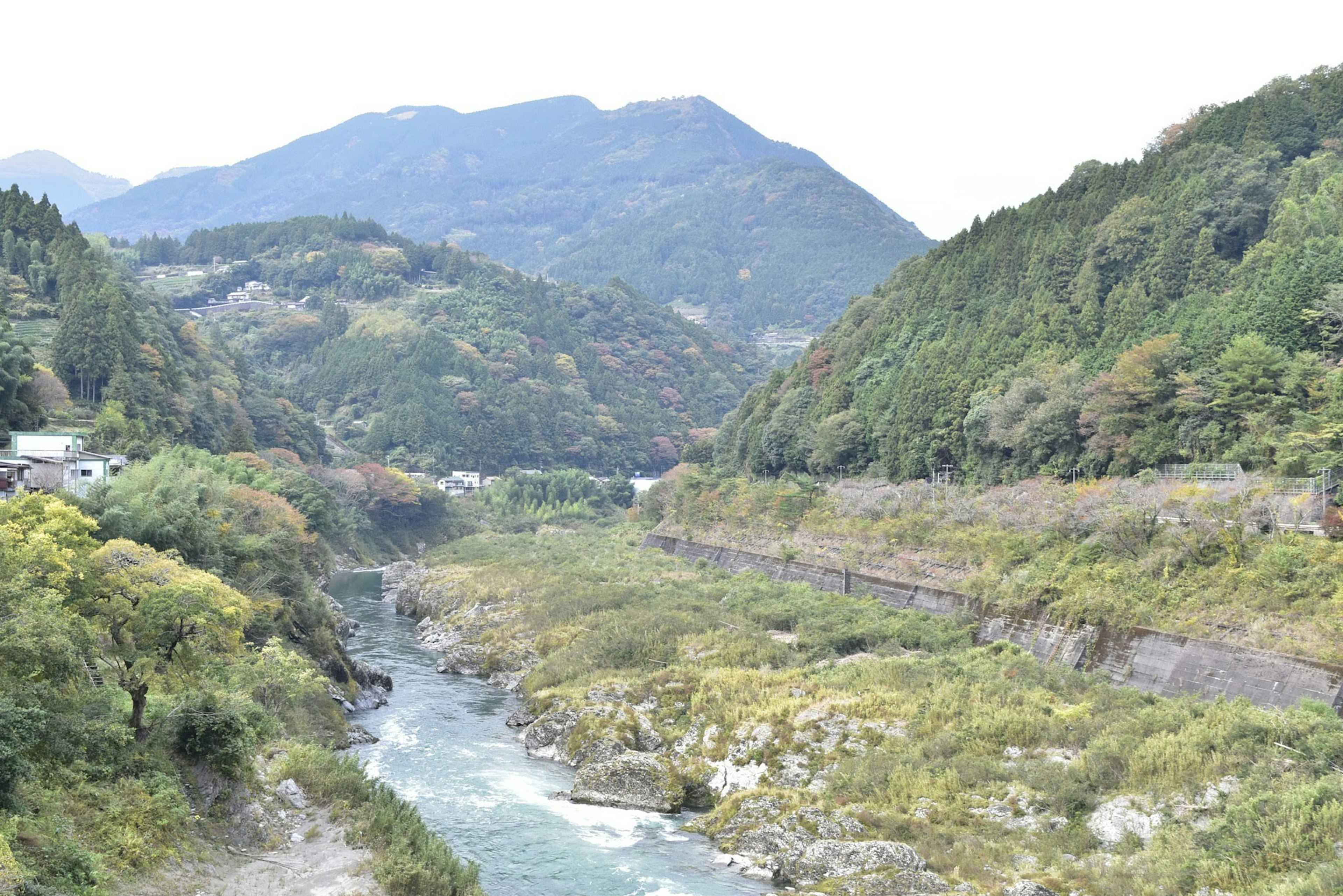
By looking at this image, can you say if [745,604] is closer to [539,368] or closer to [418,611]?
[418,611]

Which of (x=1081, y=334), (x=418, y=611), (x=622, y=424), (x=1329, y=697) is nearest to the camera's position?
(x=1329, y=697)

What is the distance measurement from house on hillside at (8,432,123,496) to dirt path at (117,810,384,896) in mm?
23919

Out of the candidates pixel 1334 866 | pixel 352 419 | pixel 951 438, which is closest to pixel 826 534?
pixel 951 438

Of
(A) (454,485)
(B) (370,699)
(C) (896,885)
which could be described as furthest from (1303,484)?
(A) (454,485)

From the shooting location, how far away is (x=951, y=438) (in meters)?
50.9

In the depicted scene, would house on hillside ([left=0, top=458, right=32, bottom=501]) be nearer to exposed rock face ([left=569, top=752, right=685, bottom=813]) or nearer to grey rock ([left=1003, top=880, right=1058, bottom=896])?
exposed rock face ([left=569, top=752, right=685, bottom=813])

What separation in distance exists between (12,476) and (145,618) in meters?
19.7

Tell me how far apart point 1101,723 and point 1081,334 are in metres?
28.2

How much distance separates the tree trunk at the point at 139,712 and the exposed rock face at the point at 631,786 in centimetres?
999

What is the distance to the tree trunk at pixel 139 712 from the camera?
2086 centimetres

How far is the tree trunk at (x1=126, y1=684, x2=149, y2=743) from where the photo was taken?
20859 mm

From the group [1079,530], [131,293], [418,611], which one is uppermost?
[131,293]

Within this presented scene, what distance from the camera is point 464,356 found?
141 meters

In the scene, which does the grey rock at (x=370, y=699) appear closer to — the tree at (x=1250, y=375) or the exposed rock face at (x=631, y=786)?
the exposed rock face at (x=631, y=786)
